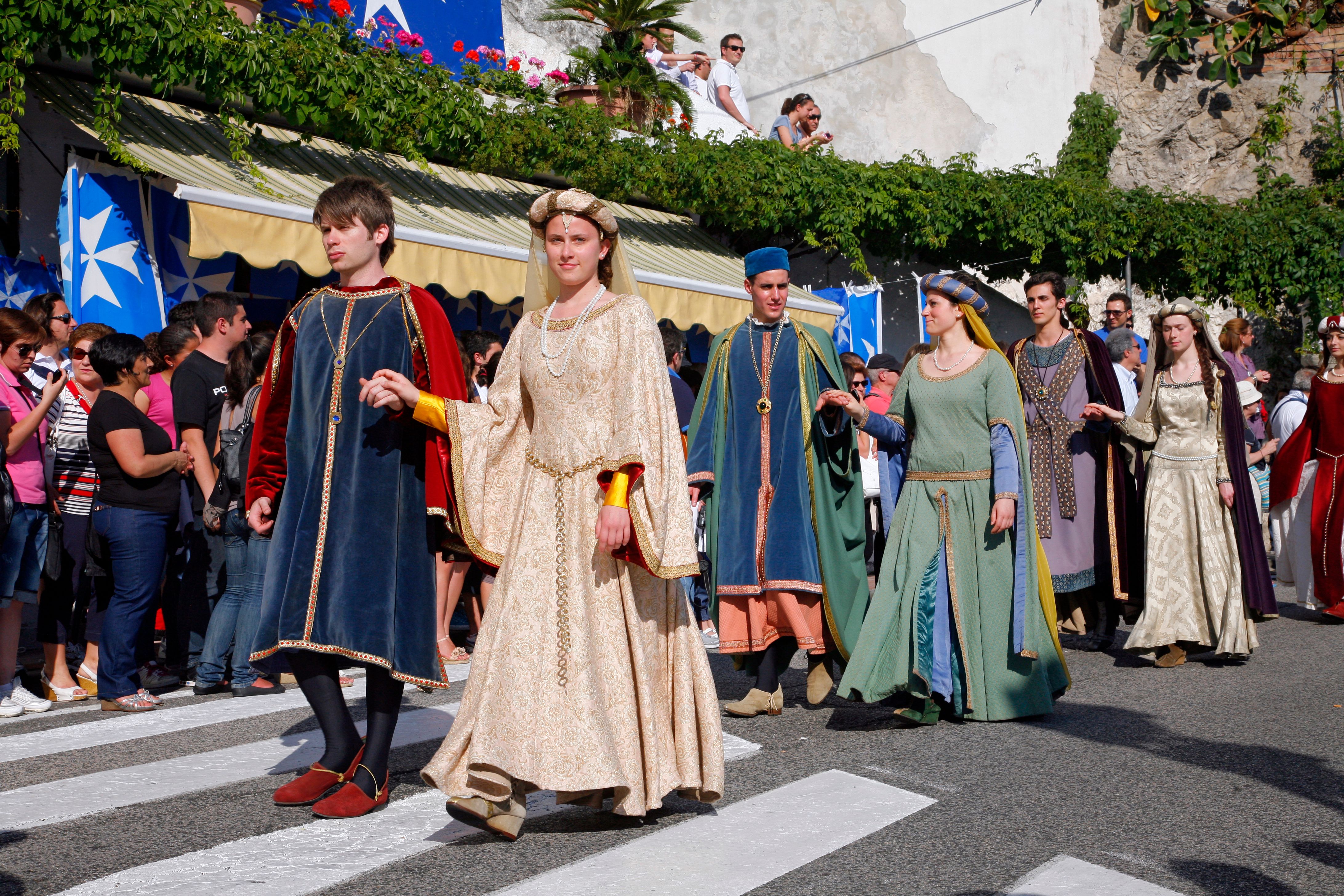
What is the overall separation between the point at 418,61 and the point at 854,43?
12.5 metres

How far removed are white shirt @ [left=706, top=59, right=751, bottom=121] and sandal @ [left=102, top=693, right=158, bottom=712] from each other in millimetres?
12954

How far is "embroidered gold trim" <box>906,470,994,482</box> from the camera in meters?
5.80

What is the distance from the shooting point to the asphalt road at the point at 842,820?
11.3 feet

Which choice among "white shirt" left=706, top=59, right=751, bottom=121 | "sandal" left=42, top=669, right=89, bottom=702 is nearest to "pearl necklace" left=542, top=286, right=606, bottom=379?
"sandal" left=42, top=669, right=89, bottom=702

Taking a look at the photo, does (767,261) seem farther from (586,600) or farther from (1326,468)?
(1326,468)

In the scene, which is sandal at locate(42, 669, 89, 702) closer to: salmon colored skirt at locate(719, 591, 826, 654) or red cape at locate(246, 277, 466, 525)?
red cape at locate(246, 277, 466, 525)

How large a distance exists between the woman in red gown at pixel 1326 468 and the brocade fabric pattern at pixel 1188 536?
6.88 feet

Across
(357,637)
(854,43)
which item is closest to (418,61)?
(357,637)

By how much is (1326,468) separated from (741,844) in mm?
7368

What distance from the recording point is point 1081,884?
134 inches

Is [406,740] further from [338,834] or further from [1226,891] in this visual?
[1226,891]

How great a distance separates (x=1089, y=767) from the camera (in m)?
4.69

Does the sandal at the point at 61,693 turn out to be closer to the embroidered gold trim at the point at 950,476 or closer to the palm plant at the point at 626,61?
the embroidered gold trim at the point at 950,476

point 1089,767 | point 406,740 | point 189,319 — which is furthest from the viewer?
point 189,319
